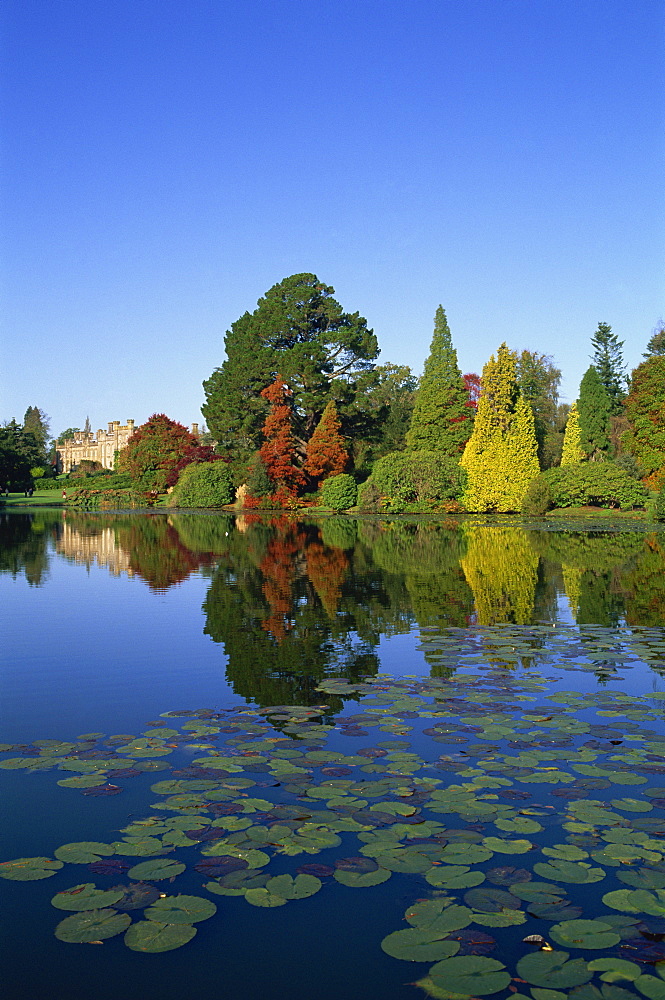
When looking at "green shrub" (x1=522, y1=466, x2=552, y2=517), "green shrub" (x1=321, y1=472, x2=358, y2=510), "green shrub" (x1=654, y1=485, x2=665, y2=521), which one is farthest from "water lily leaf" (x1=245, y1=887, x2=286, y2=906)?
"green shrub" (x1=321, y1=472, x2=358, y2=510)

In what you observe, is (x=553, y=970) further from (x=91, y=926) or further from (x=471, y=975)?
(x=91, y=926)

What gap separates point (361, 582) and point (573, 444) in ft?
121

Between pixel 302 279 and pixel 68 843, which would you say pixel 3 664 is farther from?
pixel 302 279

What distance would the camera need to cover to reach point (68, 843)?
16.7 ft

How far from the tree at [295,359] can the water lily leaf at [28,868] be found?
48.4m

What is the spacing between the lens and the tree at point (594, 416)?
5094cm

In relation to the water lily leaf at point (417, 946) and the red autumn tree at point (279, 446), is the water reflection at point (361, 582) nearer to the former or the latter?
the water lily leaf at point (417, 946)

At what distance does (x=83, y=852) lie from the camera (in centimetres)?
486

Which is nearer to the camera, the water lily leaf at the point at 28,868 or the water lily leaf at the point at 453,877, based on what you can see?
the water lily leaf at the point at 453,877

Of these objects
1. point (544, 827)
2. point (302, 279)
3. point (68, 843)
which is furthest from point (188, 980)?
point (302, 279)

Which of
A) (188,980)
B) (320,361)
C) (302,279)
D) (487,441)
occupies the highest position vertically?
(302,279)

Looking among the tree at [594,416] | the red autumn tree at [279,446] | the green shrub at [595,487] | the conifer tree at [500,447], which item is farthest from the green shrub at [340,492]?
the tree at [594,416]

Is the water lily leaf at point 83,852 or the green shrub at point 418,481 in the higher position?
the green shrub at point 418,481

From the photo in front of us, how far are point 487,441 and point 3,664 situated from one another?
37477mm
